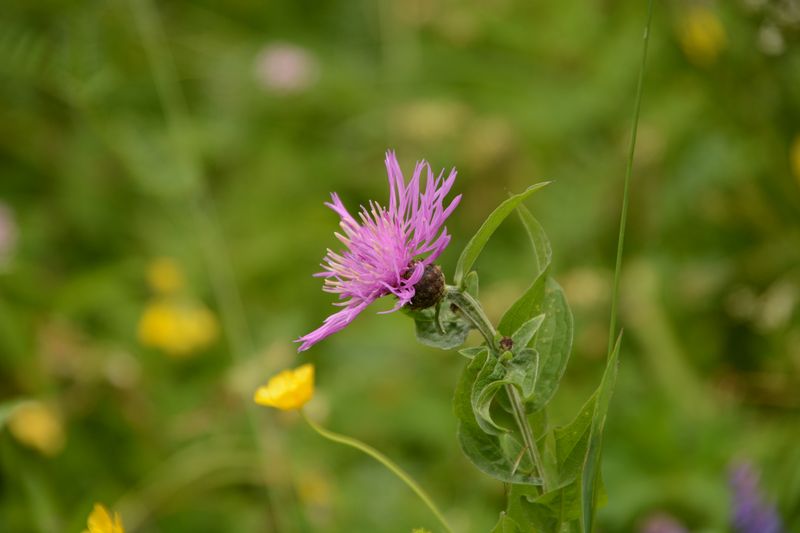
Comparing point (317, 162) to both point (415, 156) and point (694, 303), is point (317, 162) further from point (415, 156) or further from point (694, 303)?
point (694, 303)

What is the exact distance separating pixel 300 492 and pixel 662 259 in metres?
0.73

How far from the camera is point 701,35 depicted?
64.5 inches

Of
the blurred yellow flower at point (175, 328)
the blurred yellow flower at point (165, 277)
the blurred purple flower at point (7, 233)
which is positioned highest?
the blurred purple flower at point (7, 233)

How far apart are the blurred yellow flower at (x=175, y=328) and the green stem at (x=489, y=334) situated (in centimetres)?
114

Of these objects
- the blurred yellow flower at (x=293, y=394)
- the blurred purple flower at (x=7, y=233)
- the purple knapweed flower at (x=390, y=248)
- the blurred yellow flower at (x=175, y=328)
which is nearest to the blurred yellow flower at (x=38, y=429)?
the blurred yellow flower at (x=175, y=328)

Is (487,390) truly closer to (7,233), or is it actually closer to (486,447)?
(486,447)

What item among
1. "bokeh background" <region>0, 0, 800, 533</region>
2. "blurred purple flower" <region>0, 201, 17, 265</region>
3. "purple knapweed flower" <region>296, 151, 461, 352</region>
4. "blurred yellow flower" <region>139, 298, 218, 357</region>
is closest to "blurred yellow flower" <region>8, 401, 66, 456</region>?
"bokeh background" <region>0, 0, 800, 533</region>

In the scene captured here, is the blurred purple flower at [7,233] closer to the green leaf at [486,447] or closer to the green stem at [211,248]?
the green stem at [211,248]

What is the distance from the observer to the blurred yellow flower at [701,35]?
1.59m

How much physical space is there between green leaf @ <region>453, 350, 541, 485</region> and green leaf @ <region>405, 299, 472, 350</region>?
0.09 feet

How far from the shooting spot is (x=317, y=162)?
7.39 ft

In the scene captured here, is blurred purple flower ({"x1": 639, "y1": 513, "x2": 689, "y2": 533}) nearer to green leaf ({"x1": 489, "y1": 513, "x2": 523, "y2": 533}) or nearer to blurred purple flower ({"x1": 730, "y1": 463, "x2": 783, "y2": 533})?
blurred purple flower ({"x1": 730, "y1": 463, "x2": 783, "y2": 533})

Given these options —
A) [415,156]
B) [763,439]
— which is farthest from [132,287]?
[763,439]

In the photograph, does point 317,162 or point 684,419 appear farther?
point 317,162
